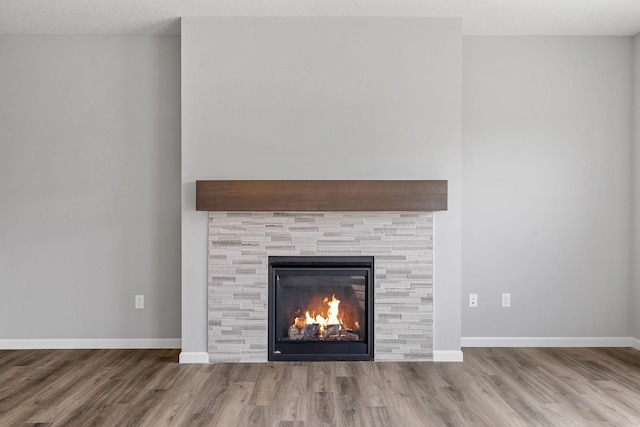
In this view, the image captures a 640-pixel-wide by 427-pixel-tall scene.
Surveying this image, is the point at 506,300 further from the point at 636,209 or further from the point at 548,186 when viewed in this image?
the point at 636,209

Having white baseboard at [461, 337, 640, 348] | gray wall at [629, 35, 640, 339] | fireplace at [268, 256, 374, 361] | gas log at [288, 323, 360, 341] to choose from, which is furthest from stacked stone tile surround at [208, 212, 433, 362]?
gray wall at [629, 35, 640, 339]

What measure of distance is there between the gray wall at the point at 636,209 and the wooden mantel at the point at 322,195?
1.73m

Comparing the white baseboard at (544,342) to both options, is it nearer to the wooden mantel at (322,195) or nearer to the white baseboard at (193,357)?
the wooden mantel at (322,195)

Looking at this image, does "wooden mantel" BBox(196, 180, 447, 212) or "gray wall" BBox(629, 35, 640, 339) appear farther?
"gray wall" BBox(629, 35, 640, 339)

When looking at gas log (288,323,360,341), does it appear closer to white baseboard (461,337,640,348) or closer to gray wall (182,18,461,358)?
gray wall (182,18,461,358)

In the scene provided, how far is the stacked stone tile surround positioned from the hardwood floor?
20cm

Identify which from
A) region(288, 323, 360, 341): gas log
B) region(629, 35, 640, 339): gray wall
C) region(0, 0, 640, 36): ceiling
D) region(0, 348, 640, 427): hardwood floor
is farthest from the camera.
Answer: region(629, 35, 640, 339): gray wall

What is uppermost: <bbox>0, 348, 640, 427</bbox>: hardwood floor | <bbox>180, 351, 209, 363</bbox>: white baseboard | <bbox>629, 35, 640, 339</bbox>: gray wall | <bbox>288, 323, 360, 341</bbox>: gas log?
<bbox>629, 35, 640, 339</bbox>: gray wall

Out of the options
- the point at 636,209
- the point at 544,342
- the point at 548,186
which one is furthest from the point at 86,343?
the point at 636,209

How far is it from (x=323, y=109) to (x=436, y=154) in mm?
910

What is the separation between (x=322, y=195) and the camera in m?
4.08

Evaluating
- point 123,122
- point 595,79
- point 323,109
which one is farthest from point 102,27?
point 595,79

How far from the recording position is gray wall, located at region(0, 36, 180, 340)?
4.55 meters

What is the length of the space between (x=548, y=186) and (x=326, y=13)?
7.44 ft
